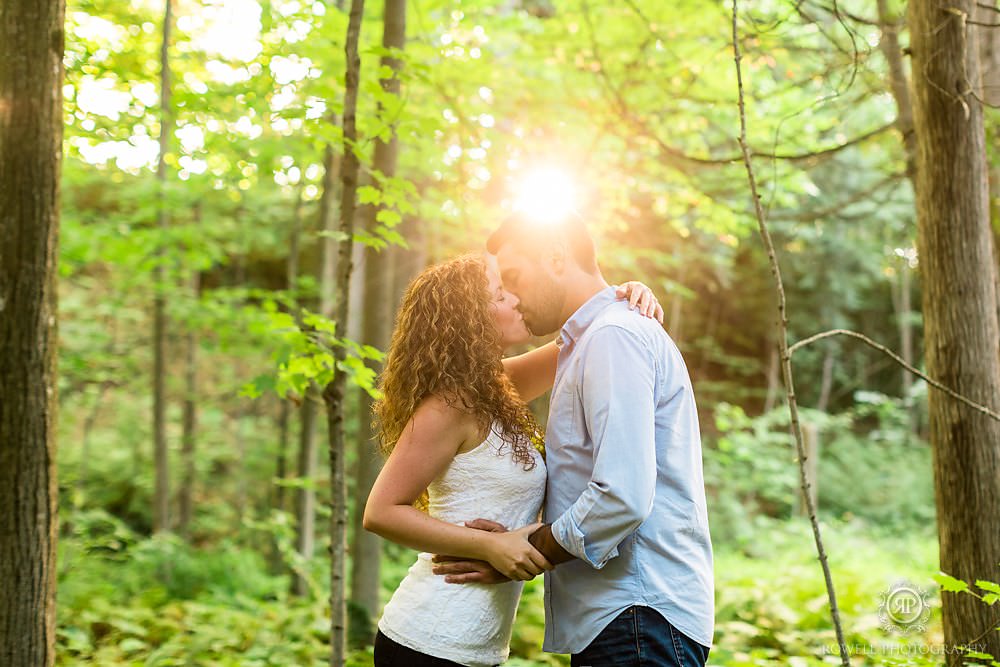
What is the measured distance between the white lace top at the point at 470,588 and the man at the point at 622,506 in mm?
52

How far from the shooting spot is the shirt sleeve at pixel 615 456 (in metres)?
1.77

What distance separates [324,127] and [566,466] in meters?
1.84

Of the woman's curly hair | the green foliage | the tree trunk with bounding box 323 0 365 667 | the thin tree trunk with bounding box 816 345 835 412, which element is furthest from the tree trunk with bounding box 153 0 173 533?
the thin tree trunk with bounding box 816 345 835 412

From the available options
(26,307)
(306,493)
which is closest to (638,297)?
(26,307)

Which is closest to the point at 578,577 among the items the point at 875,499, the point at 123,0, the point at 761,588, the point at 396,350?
the point at 396,350

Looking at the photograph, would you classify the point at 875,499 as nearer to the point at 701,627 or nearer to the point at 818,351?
the point at 818,351

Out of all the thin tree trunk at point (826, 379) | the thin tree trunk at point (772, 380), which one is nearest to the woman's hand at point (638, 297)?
the thin tree trunk at point (772, 380)

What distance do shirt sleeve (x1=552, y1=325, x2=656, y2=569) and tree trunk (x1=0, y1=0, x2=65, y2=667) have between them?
6.73 ft

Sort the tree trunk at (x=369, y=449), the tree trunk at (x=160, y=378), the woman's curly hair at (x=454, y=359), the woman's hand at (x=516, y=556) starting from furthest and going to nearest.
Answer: the tree trunk at (x=160, y=378), the tree trunk at (x=369, y=449), the woman's curly hair at (x=454, y=359), the woman's hand at (x=516, y=556)

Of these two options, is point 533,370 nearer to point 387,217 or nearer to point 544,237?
point 544,237

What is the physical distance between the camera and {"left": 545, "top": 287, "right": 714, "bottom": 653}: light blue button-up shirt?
1.79 metres

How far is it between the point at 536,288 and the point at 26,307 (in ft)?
6.23

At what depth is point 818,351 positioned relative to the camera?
53.7 ft

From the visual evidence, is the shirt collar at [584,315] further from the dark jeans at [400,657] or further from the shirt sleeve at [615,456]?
the dark jeans at [400,657]
